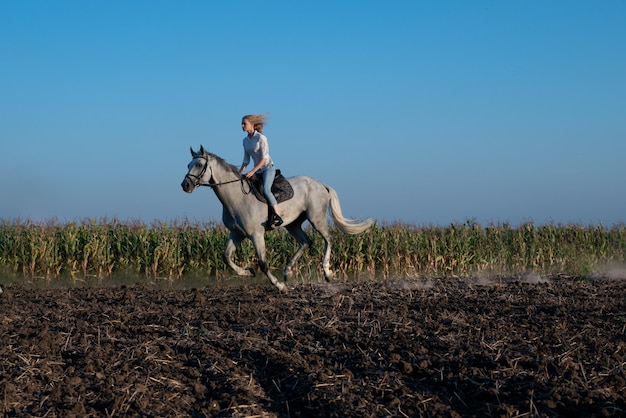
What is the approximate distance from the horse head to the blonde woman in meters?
0.76

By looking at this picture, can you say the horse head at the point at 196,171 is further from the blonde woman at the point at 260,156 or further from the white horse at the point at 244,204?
the blonde woman at the point at 260,156

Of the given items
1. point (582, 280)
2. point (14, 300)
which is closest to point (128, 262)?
point (14, 300)

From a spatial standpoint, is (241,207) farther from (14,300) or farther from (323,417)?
(323,417)

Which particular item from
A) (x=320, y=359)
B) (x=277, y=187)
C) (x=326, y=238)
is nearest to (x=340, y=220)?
(x=326, y=238)

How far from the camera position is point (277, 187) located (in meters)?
13.0

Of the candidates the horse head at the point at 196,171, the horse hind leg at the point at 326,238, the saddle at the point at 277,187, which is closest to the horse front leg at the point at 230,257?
the saddle at the point at 277,187

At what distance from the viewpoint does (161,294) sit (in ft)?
40.7

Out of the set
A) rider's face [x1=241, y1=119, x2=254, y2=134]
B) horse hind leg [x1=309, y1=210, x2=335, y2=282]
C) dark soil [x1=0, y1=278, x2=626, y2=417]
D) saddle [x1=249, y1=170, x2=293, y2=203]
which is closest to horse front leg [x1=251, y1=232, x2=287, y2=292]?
saddle [x1=249, y1=170, x2=293, y2=203]

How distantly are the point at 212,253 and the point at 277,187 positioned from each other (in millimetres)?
7233

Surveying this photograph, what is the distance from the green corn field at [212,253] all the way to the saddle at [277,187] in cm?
480

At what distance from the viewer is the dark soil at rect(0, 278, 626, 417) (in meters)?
5.82

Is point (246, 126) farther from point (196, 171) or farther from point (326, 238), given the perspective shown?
point (326, 238)

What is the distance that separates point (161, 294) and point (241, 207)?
6.67 feet

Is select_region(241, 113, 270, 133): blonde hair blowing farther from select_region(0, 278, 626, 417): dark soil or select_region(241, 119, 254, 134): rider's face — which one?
select_region(0, 278, 626, 417): dark soil
